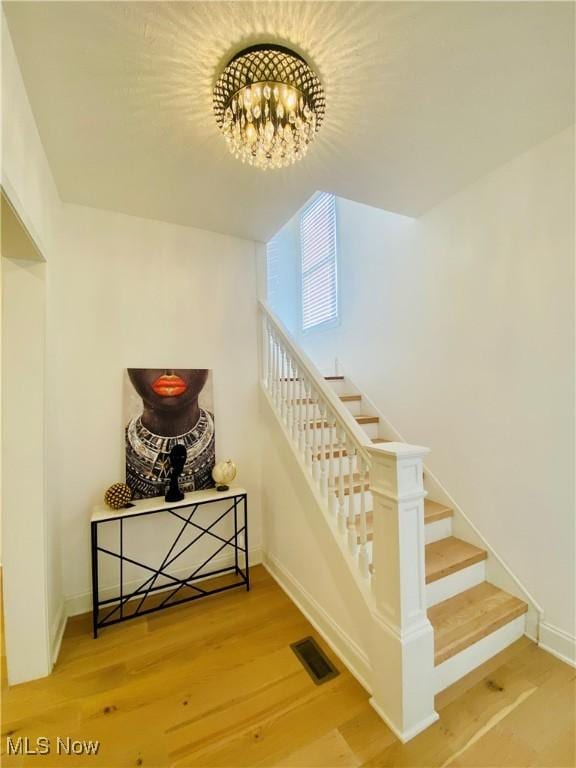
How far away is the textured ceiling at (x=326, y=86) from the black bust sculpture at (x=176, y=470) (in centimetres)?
174

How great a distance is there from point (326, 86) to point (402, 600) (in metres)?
2.21

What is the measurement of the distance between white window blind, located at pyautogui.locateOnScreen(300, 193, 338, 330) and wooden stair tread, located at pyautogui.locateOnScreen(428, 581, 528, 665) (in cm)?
270

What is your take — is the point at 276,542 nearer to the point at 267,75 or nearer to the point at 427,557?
the point at 427,557

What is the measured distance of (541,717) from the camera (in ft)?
4.80

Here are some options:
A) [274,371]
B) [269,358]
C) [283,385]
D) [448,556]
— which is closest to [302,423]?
[283,385]

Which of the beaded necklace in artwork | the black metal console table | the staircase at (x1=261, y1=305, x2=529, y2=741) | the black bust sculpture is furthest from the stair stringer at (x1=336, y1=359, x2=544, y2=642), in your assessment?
the black bust sculpture

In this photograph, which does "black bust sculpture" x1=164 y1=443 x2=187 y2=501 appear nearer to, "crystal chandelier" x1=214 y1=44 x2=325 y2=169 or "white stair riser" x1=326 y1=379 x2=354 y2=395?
"white stair riser" x1=326 y1=379 x2=354 y2=395

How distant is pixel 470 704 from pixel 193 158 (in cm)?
307

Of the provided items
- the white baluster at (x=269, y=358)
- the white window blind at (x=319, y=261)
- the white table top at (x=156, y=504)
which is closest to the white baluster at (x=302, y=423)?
the white baluster at (x=269, y=358)

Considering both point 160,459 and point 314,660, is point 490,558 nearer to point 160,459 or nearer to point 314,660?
point 314,660

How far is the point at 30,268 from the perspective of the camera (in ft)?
5.61

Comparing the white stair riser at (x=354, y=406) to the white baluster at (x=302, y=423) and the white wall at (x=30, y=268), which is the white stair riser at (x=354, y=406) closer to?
the white baluster at (x=302, y=423)

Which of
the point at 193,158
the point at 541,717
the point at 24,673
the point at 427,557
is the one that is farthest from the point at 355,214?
the point at 24,673

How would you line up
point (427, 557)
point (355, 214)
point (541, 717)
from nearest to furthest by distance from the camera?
point (541, 717) → point (427, 557) → point (355, 214)
